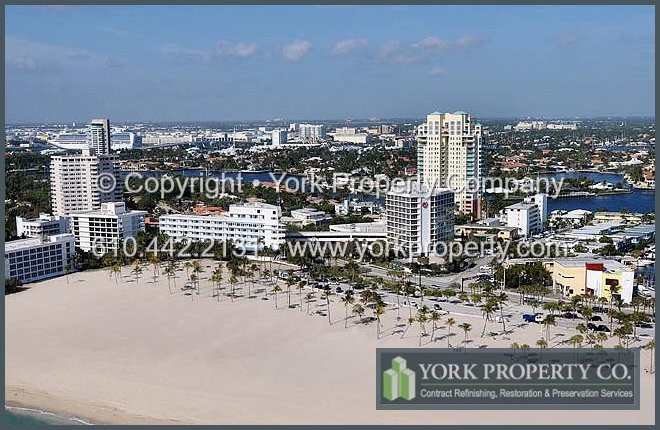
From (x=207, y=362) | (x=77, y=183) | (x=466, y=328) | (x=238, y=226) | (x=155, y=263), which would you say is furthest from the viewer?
(x=77, y=183)

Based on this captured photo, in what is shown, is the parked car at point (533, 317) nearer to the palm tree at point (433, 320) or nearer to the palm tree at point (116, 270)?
the palm tree at point (433, 320)

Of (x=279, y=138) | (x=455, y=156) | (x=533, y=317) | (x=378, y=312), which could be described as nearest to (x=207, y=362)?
(x=378, y=312)

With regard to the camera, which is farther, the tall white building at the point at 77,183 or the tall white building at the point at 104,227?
the tall white building at the point at 77,183

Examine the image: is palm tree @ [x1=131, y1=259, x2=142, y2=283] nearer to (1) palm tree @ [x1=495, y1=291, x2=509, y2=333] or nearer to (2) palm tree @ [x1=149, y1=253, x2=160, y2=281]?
(2) palm tree @ [x1=149, y1=253, x2=160, y2=281]

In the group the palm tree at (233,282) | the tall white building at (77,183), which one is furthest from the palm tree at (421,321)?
the tall white building at (77,183)

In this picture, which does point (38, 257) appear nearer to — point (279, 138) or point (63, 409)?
point (63, 409)

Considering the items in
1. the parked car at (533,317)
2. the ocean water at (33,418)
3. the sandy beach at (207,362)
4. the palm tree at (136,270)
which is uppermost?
the palm tree at (136,270)
